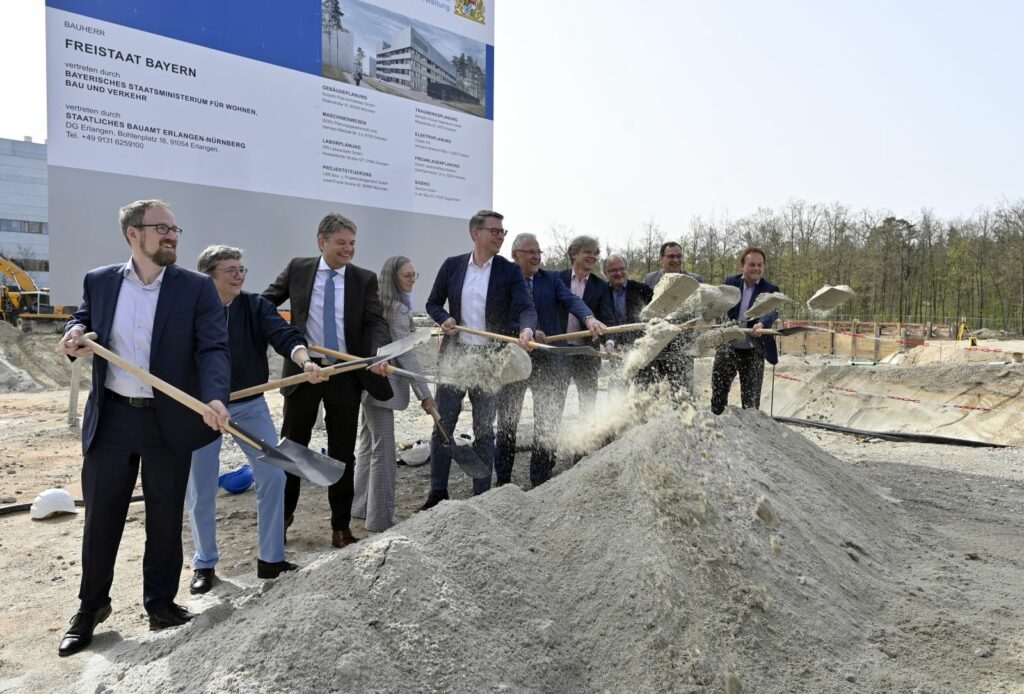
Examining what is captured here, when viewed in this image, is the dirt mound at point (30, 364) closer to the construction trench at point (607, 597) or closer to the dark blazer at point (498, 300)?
the construction trench at point (607, 597)

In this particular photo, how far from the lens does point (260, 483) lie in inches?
112

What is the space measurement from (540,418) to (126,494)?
2.34 m

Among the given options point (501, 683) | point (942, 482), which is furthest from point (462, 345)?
point (942, 482)

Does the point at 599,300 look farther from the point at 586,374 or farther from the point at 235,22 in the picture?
the point at 235,22

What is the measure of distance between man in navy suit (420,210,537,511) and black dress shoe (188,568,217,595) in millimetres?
1210

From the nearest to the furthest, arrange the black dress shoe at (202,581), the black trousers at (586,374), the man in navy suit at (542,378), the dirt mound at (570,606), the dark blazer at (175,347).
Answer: the dirt mound at (570,606), the dark blazer at (175,347), the black dress shoe at (202,581), the man in navy suit at (542,378), the black trousers at (586,374)

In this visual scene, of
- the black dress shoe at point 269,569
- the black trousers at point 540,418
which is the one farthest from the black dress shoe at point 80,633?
the black trousers at point 540,418

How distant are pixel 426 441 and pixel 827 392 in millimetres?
6193

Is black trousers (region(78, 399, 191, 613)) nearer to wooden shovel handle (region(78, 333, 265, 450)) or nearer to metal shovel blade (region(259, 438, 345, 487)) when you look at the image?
wooden shovel handle (region(78, 333, 265, 450))

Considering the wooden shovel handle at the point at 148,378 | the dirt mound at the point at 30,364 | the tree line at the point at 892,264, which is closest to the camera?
the wooden shovel handle at the point at 148,378

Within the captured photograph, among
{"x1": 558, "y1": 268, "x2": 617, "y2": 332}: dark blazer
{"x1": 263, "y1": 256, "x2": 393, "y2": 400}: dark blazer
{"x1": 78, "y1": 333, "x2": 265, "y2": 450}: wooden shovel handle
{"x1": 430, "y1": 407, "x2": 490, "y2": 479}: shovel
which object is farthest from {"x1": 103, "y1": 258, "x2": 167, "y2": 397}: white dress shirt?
{"x1": 558, "y1": 268, "x2": 617, "y2": 332}: dark blazer

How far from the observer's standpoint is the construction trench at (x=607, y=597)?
1.82 metres

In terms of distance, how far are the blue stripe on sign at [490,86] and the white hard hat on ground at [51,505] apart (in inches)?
212

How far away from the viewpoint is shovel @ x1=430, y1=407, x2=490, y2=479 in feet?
11.7
